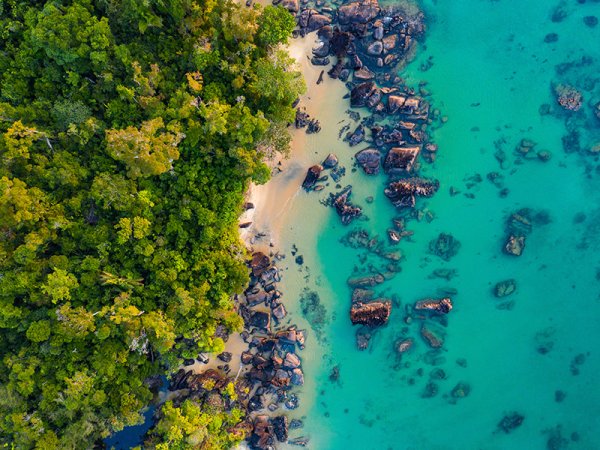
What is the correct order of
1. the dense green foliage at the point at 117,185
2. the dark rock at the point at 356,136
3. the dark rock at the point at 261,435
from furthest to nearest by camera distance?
the dark rock at the point at 356,136
the dark rock at the point at 261,435
the dense green foliage at the point at 117,185

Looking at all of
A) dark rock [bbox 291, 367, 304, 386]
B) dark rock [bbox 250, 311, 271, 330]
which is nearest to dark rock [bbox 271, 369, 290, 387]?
dark rock [bbox 291, 367, 304, 386]

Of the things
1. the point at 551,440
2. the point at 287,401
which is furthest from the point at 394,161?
the point at 551,440

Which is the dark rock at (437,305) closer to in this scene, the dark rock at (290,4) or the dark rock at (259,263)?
the dark rock at (259,263)

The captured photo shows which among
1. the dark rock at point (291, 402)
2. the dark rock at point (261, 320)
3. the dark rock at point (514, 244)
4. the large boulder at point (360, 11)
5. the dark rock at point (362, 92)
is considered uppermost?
the large boulder at point (360, 11)

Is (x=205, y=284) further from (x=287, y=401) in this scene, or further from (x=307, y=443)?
(x=307, y=443)

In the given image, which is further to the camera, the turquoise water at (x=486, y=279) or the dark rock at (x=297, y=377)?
the turquoise water at (x=486, y=279)

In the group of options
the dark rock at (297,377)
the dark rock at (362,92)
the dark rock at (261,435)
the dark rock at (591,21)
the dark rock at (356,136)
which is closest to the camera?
the dark rock at (261,435)

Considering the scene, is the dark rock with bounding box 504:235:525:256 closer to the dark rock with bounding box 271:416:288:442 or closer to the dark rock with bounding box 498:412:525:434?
the dark rock with bounding box 498:412:525:434

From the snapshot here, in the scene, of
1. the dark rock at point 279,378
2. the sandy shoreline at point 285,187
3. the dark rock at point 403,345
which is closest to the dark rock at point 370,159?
the sandy shoreline at point 285,187
